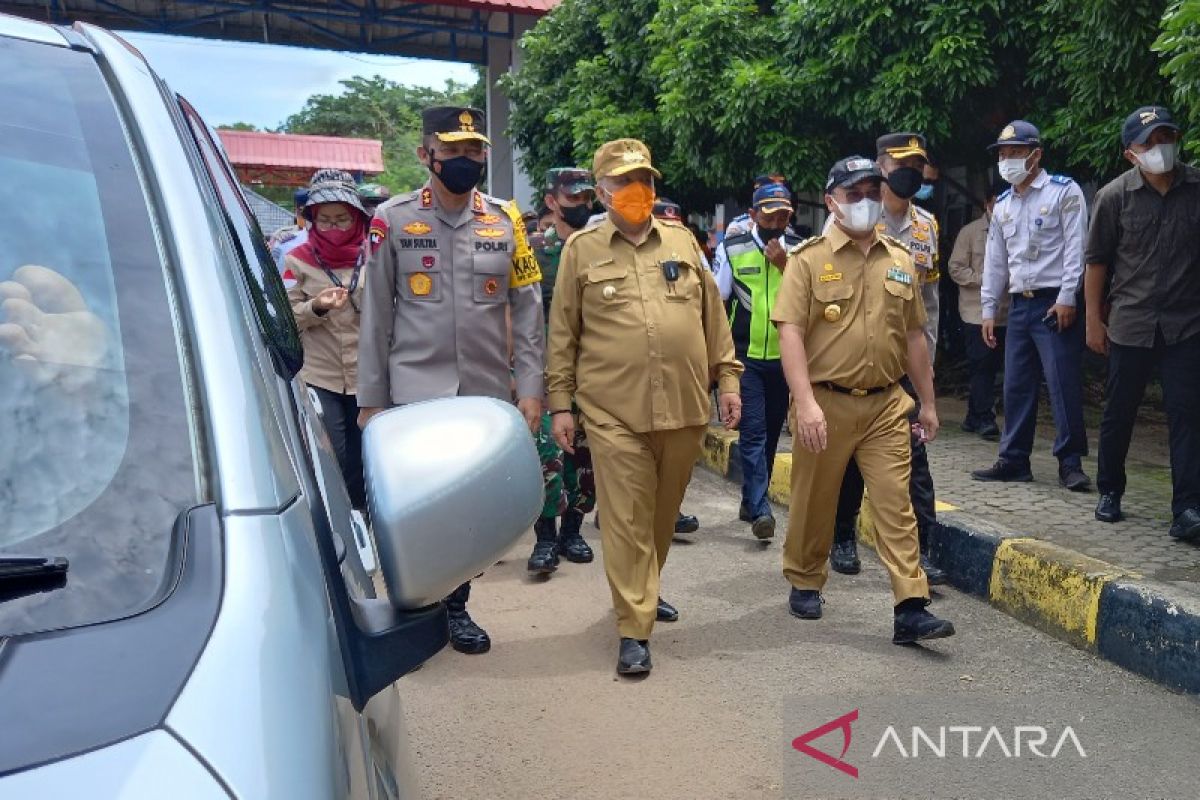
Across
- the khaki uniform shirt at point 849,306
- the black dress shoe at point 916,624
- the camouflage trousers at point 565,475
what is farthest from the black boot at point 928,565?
the camouflage trousers at point 565,475

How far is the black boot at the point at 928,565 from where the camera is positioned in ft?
15.2

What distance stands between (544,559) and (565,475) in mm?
625

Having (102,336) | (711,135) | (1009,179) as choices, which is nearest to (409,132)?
(711,135)

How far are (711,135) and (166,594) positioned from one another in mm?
8623

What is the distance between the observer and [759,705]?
3455 mm

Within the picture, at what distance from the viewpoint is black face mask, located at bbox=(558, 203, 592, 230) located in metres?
5.62

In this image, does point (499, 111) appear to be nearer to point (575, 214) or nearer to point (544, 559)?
point (575, 214)

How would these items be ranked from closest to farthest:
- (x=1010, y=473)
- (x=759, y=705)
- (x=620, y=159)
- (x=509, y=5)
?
(x=759, y=705) < (x=620, y=159) < (x=1010, y=473) < (x=509, y=5)

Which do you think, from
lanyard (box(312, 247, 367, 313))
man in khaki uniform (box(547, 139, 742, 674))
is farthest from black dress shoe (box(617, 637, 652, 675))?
lanyard (box(312, 247, 367, 313))

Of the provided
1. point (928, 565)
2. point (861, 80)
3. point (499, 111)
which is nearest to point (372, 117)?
point (499, 111)

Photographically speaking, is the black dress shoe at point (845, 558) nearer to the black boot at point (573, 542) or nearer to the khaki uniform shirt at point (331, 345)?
the black boot at point (573, 542)

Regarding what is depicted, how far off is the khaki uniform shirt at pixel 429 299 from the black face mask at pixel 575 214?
1561 mm

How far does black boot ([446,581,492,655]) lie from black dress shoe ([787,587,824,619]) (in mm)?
1220

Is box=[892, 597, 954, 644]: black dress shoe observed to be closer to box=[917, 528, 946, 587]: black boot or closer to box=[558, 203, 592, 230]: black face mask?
box=[917, 528, 946, 587]: black boot
